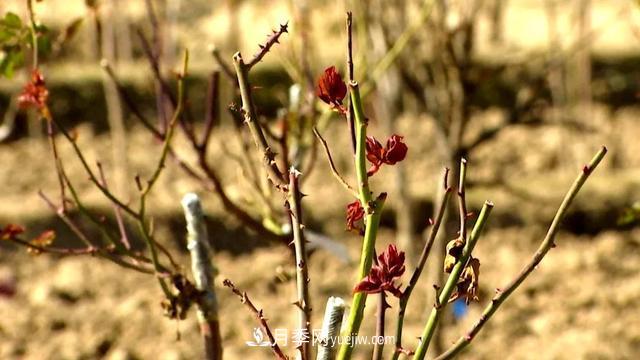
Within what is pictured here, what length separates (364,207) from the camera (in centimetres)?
118

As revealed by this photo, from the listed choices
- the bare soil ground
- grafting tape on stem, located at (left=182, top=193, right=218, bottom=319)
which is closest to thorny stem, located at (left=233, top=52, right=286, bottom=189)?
grafting tape on stem, located at (left=182, top=193, right=218, bottom=319)

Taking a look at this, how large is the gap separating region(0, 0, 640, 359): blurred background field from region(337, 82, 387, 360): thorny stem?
84 cm

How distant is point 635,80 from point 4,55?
215 inches

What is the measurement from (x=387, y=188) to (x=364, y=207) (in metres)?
4.10

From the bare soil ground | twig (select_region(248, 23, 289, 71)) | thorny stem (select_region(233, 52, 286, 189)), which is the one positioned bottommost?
thorny stem (select_region(233, 52, 286, 189))

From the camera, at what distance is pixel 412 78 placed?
317 cm

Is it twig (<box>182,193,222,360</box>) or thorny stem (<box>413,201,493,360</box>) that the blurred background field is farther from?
thorny stem (<box>413,201,493,360</box>)

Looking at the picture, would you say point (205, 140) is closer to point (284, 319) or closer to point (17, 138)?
point (284, 319)

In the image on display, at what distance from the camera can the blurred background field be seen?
3.58m

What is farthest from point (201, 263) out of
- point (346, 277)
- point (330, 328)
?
point (346, 277)

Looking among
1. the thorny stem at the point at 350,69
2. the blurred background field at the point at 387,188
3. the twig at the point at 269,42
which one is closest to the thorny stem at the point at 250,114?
the twig at the point at 269,42

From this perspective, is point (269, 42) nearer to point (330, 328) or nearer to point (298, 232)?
point (298, 232)

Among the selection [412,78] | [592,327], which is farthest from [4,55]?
[592,327]

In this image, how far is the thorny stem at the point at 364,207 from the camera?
113 centimetres
